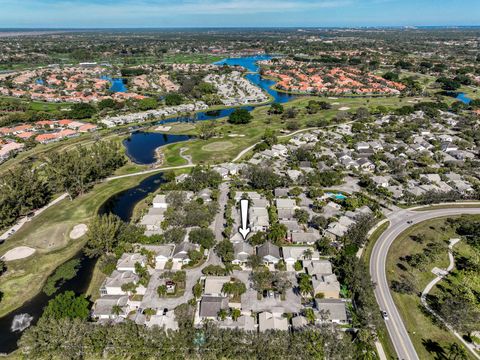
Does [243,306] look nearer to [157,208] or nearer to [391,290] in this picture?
[391,290]

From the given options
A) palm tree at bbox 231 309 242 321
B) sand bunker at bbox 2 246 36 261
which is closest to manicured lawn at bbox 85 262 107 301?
sand bunker at bbox 2 246 36 261

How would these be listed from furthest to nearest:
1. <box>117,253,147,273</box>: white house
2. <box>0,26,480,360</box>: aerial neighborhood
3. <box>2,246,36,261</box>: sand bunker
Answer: <box>2,246,36,261</box>: sand bunker, <box>117,253,147,273</box>: white house, <box>0,26,480,360</box>: aerial neighborhood

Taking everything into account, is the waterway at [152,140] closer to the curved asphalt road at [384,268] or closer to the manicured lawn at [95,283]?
the manicured lawn at [95,283]

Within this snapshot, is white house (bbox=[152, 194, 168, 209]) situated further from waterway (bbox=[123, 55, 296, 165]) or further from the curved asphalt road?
the curved asphalt road

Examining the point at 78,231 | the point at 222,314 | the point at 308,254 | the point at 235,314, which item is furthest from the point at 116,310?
the point at 308,254

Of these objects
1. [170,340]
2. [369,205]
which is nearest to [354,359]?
[170,340]

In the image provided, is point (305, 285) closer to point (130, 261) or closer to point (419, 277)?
point (419, 277)

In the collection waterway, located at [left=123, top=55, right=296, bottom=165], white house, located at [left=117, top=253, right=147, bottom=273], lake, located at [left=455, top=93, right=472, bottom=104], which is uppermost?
lake, located at [left=455, top=93, right=472, bottom=104]
